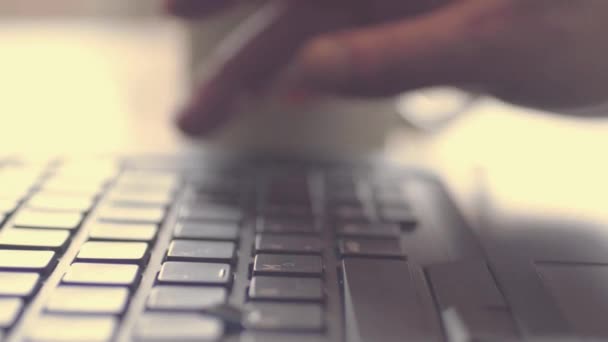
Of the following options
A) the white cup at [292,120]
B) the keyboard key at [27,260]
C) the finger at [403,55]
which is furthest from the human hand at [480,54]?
the keyboard key at [27,260]

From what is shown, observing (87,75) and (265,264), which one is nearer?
(265,264)

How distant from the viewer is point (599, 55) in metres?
0.34

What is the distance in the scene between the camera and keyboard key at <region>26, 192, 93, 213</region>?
0.95ft

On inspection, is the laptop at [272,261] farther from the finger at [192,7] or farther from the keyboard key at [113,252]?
the finger at [192,7]

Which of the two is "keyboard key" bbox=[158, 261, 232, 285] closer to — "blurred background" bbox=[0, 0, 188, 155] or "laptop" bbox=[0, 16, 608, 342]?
→ "laptop" bbox=[0, 16, 608, 342]

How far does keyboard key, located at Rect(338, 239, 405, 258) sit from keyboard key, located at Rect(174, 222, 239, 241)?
5 cm

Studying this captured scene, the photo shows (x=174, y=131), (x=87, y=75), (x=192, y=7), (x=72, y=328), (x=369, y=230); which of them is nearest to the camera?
(x=72, y=328)

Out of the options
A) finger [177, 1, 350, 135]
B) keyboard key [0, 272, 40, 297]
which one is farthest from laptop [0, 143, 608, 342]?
finger [177, 1, 350, 135]

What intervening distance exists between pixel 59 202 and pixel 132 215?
0.04 meters

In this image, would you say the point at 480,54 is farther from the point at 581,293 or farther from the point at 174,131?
the point at 174,131

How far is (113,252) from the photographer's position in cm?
25

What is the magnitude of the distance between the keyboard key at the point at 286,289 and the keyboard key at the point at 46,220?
0.09 m

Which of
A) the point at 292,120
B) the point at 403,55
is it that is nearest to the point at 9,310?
the point at 403,55

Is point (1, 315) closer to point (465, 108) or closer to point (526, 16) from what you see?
point (526, 16)
